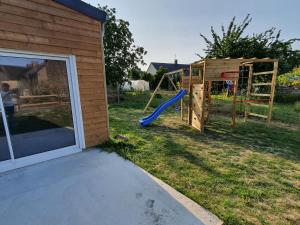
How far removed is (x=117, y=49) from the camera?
45.5 ft

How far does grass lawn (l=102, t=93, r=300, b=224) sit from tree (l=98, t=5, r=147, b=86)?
28.8 ft

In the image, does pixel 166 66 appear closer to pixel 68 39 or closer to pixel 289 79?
pixel 289 79

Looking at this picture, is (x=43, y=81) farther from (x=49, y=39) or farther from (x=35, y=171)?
(x=35, y=171)

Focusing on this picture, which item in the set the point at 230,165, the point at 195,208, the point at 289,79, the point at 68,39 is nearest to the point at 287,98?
the point at 289,79

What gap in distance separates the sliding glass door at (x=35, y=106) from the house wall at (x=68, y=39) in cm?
22

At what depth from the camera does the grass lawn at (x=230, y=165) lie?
2.09 m

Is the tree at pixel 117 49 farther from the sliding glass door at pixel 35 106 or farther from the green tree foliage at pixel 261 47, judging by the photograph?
the sliding glass door at pixel 35 106

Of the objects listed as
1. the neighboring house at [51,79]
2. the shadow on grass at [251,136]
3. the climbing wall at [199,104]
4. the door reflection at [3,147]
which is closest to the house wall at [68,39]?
the neighboring house at [51,79]

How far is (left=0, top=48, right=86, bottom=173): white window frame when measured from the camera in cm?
286

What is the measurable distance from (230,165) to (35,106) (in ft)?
12.0

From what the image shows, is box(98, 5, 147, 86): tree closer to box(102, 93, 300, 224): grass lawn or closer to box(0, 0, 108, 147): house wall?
box(102, 93, 300, 224): grass lawn

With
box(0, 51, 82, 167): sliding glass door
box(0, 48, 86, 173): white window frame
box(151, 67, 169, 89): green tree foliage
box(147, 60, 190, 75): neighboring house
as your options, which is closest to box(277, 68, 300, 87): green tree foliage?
box(151, 67, 169, 89): green tree foliage

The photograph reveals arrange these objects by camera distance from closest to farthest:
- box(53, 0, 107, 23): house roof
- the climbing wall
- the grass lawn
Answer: the grass lawn
box(53, 0, 107, 23): house roof
the climbing wall

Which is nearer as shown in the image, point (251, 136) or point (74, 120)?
point (74, 120)
